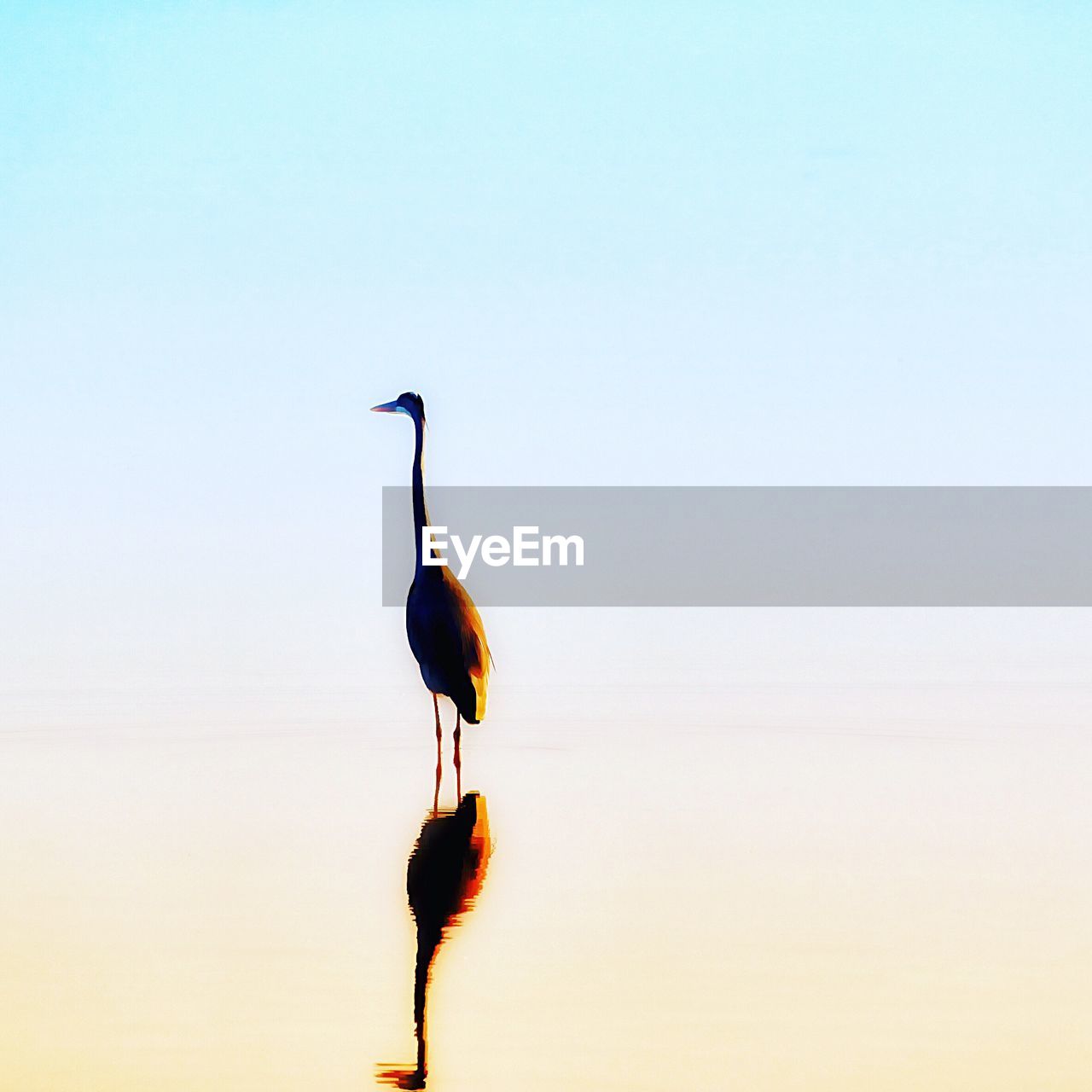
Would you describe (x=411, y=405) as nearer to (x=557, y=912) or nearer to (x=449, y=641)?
(x=449, y=641)

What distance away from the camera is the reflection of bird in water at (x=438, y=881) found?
14.4 ft

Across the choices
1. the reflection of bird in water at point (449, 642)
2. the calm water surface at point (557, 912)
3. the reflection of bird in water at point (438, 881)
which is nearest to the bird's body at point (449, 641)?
the reflection of bird in water at point (449, 642)

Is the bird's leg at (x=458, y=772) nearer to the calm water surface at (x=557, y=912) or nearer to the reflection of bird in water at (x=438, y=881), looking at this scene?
the calm water surface at (x=557, y=912)

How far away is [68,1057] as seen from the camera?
4.24m

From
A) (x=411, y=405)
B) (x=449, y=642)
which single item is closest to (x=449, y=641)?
(x=449, y=642)

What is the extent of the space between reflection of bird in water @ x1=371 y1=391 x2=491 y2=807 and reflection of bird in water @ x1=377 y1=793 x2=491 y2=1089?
3.55 ft

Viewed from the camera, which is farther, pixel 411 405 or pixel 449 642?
pixel 411 405

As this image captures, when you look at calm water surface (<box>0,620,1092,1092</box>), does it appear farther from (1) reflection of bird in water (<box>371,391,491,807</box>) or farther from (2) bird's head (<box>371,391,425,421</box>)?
(2) bird's head (<box>371,391,425,421</box>)

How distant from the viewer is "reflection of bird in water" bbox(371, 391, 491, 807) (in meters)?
9.30

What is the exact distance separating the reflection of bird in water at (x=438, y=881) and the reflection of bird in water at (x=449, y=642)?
1081 millimetres

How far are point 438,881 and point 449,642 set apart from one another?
10.6 feet

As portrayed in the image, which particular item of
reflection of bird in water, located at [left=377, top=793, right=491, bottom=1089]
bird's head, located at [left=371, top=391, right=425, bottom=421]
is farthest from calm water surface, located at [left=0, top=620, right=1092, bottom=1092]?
bird's head, located at [left=371, top=391, right=425, bottom=421]

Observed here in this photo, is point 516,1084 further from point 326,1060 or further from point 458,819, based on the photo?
point 458,819

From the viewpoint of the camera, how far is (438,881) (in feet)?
20.3
